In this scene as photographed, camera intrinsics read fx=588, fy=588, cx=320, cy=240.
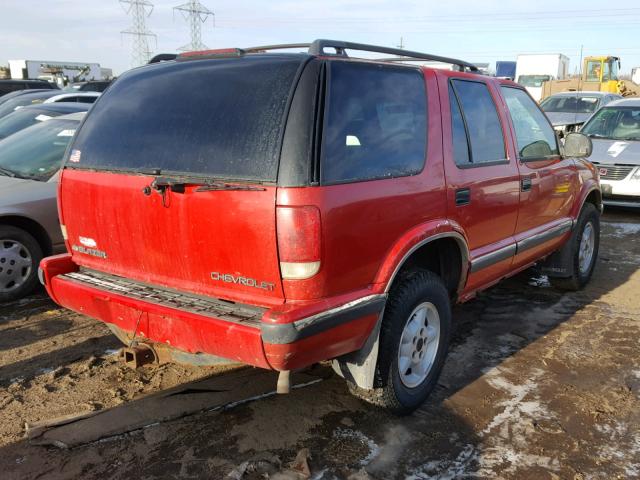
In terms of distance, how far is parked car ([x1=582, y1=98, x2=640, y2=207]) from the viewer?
28.7 feet

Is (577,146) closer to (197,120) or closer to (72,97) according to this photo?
(197,120)

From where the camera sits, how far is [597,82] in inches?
906

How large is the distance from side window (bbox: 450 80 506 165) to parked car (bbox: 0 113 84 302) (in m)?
3.55

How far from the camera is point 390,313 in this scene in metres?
3.04

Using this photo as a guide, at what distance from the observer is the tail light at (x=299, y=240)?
99.3 inches

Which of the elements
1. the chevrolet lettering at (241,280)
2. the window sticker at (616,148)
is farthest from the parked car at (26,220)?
the window sticker at (616,148)

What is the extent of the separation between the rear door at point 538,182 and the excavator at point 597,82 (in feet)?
60.3

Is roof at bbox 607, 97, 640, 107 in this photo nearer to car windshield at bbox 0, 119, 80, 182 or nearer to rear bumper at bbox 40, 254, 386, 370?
car windshield at bbox 0, 119, 80, 182

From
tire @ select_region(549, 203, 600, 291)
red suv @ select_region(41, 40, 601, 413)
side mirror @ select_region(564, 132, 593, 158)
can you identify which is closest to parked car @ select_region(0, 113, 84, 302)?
red suv @ select_region(41, 40, 601, 413)

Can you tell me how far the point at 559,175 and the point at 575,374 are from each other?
1716mm

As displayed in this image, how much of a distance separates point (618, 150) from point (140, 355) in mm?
8450

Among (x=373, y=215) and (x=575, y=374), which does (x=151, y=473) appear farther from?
(x=575, y=374)

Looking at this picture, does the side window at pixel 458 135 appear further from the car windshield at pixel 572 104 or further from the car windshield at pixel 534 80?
the car windshield at pixel 534 80

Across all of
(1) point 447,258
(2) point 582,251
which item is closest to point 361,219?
(1) point 447,258
